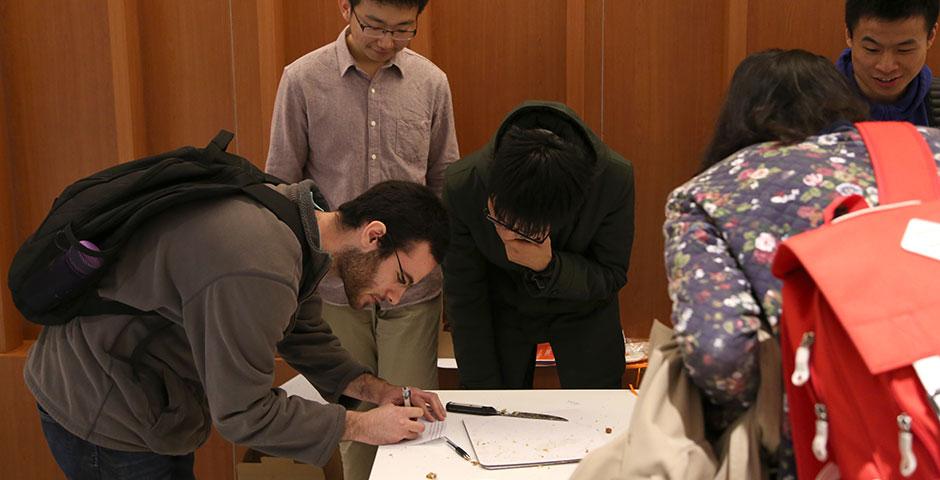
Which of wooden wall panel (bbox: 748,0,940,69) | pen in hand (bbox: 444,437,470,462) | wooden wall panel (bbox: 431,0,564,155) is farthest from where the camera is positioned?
wooden wall panel (bbox: 431,0,564,155)

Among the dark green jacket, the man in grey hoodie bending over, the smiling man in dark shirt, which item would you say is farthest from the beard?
the smiling man in dark shirt

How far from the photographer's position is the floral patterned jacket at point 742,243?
1.25 meters

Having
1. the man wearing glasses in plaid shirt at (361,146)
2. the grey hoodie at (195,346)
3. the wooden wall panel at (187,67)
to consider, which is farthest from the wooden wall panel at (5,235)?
the grey hoodie at (195,346)

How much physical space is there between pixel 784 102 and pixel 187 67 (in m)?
2.70

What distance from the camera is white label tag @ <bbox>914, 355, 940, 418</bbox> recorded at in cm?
104

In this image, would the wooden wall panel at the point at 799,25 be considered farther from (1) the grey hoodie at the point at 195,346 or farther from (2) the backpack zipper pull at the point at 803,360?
(2) the backpack zipper pull at the point at 803,360

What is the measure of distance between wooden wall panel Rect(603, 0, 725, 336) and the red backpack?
241 centimetres

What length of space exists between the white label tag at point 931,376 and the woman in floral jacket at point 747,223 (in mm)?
226

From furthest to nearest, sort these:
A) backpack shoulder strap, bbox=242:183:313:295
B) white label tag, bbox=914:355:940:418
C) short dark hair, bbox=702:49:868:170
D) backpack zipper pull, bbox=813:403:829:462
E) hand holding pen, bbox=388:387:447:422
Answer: hand holding pen, bbox=388:387:447:422
backpack shoulder strap, bbox=242:183:313:295
short dark hair, bbox=702:49:868:170
backpack zipper pull, bbox=813:403:829:462
white label tag, bbox=914:355:940:418

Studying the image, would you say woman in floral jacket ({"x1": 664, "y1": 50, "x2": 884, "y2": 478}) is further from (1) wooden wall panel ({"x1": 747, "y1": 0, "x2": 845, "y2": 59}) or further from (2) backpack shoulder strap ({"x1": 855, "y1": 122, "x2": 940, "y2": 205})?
(1) wooden wall panel ({"x1": 747, "y1": 0, "x2": 845, "y2": 59})

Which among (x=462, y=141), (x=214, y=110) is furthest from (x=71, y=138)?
(x=462, y=141)

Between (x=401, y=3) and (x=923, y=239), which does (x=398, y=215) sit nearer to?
(x=401, y=3)

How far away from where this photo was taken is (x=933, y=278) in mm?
1113

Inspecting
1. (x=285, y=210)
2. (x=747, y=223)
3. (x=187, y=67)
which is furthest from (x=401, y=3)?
(x=747, y=223)
